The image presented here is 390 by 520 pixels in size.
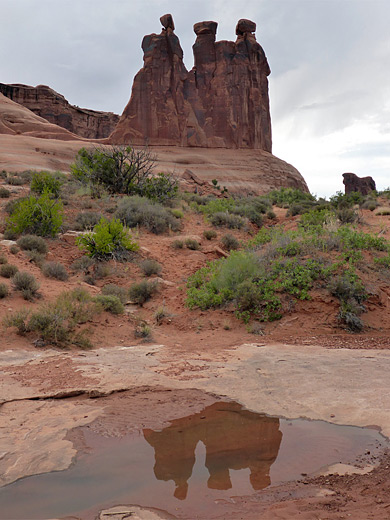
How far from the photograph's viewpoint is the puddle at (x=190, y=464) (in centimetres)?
267

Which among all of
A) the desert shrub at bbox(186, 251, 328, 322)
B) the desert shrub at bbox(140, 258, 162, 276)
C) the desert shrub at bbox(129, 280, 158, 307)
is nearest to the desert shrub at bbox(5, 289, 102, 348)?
the desert shrub at bbox(129, 280, 158, 307)

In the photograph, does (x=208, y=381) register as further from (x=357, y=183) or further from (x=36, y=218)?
(x=357, y=183)

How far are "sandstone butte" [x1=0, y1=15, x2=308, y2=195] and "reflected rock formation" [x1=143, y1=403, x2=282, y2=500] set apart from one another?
135 feet

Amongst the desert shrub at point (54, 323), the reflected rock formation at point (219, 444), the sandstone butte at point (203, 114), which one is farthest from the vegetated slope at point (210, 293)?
A: the sandstone butte at point (203, 114)

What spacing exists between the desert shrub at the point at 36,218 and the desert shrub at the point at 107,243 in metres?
1.51

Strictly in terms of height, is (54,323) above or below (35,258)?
below

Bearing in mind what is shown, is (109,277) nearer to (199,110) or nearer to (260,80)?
(199,110)

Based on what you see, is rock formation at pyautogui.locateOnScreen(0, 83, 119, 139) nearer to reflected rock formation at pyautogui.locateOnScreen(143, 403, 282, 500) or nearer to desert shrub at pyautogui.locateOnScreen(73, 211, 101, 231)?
desert shrub at pyautogui.locateOnScreen(73, 211, 101, 231)

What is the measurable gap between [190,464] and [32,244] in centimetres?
1066

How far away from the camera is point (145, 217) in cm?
1706

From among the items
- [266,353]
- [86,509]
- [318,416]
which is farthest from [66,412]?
[266,353]

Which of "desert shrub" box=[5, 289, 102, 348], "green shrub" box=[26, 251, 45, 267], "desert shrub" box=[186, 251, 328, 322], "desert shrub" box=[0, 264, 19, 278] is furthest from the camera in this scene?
"green shrub" box=[26, 251, 45, 267]

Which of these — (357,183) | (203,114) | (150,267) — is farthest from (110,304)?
(357,183)

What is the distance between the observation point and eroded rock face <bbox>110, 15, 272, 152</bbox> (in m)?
50.0
